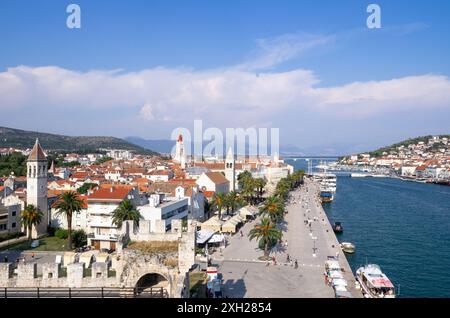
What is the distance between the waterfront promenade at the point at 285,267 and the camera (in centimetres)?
2626

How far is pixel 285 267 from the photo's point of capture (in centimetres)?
3238

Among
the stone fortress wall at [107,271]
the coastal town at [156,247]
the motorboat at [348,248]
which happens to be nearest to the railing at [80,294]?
→ the coastal town at [156,247]

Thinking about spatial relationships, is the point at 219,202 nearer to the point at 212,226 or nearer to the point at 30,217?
the point at 212,226

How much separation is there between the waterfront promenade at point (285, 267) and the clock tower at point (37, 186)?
19404 mm

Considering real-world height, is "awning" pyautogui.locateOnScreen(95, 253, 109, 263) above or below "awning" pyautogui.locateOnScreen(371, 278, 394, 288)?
above

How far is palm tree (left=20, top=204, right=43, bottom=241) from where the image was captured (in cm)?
4082

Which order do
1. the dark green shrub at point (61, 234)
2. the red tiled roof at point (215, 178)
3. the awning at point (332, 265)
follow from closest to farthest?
the awning at point (332, 265) → the dark green shrub at point (61, 234) → the red tiled roof at point (215, 178)

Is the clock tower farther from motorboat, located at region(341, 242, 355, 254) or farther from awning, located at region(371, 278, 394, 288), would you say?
awning, located at region(371, 278, 394, 288)

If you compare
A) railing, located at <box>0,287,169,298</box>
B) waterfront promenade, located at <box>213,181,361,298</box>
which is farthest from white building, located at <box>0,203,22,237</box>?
railing, located at <box>0,287,169,298</box>

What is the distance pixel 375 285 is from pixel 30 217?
1232 inches

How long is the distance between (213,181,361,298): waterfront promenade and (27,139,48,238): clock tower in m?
19.4

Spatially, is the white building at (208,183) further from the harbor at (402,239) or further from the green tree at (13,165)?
the green tree at (13,165)

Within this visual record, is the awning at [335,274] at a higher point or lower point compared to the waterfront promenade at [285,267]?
higher
